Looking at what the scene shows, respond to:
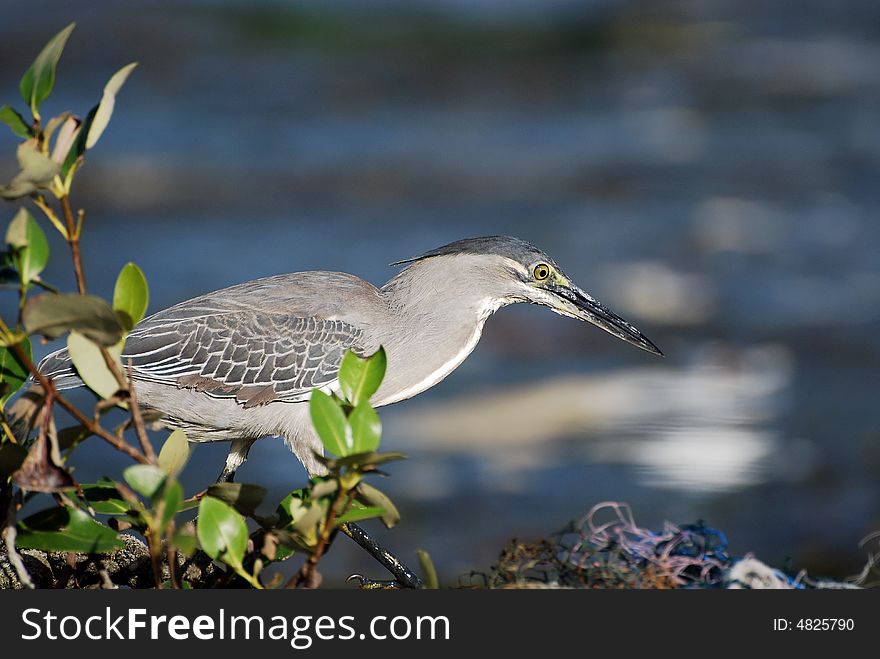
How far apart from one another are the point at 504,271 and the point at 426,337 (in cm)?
39

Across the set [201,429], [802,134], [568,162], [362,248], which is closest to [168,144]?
[362,248]

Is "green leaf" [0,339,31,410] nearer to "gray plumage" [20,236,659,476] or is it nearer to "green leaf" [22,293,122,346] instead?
"green leaf" [22,293,122,346]

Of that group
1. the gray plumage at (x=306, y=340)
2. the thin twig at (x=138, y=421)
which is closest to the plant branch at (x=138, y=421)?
the thin twig at (x=138, y=421)

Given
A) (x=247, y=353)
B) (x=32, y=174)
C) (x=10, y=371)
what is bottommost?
(x=10, y=371)

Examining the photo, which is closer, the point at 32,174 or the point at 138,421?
the point at 32,174

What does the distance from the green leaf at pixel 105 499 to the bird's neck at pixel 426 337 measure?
1.23 m

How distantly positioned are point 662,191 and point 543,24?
19.2 feet

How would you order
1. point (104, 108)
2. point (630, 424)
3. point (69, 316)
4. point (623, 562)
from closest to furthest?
point (69, 316), point (104, 108), point (623, 562), point (630, 424)

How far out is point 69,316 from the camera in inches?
95.9

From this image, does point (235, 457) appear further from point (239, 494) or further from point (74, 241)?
point (74, 241)

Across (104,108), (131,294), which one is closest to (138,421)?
(131,294)

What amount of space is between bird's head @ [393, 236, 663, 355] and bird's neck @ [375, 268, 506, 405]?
0.06 metres

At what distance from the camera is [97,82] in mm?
14891

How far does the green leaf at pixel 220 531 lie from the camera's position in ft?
8.79
